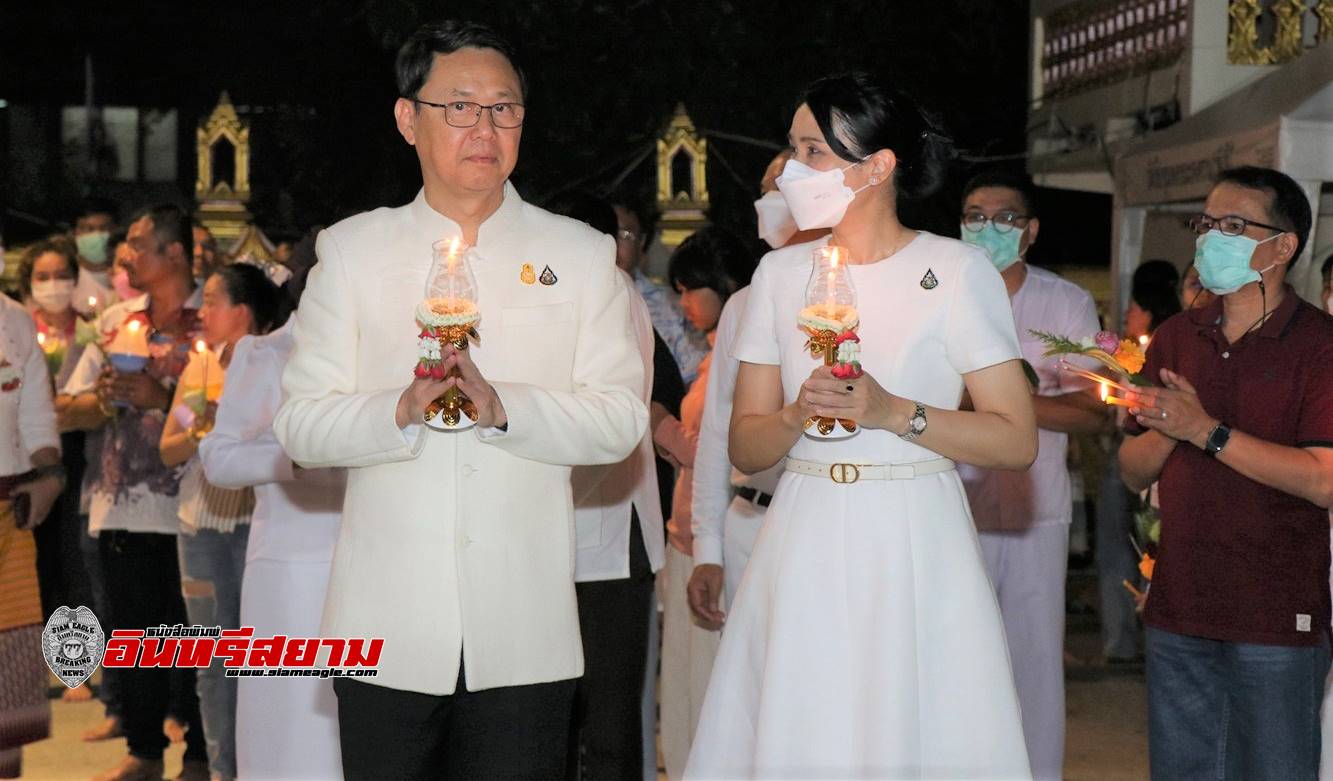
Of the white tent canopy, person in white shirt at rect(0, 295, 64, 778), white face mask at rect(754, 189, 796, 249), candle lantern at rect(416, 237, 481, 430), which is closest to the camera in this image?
candle lantern at rect(416, 237, 481, 430)

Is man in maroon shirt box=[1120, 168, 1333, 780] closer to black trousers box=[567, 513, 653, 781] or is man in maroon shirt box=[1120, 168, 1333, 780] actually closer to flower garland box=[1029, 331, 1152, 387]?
flower garland box=[1029, 331, 1152, 387]

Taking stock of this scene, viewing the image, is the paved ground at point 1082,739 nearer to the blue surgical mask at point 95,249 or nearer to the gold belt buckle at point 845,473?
the blue surgical mask at point 95,249

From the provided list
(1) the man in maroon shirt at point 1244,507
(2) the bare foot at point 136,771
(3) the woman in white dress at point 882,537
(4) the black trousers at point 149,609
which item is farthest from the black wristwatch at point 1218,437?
(2) the bare foot at point 136,771

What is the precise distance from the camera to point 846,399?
3701 millimetres

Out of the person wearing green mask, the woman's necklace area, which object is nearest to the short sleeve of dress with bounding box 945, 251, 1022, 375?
the woman's necklace area

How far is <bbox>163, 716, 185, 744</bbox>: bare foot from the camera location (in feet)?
26.9

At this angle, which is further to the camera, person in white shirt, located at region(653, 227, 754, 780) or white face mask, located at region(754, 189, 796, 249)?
person in white shirt, located at region(653, 227, 754, 780)

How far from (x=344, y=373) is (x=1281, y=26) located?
10750mm

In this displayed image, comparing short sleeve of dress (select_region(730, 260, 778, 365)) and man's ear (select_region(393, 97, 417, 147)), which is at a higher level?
man's ear (select_region(393, 97, 417, 147))

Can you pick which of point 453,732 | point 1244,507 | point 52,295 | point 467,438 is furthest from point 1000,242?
point 52,295

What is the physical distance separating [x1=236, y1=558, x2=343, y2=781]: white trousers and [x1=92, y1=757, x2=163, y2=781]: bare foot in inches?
75.5

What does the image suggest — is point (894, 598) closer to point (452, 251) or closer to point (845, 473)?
point (845, 473)

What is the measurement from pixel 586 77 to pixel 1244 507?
13098mm

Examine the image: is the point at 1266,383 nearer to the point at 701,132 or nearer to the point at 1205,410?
the point at 1205,410
